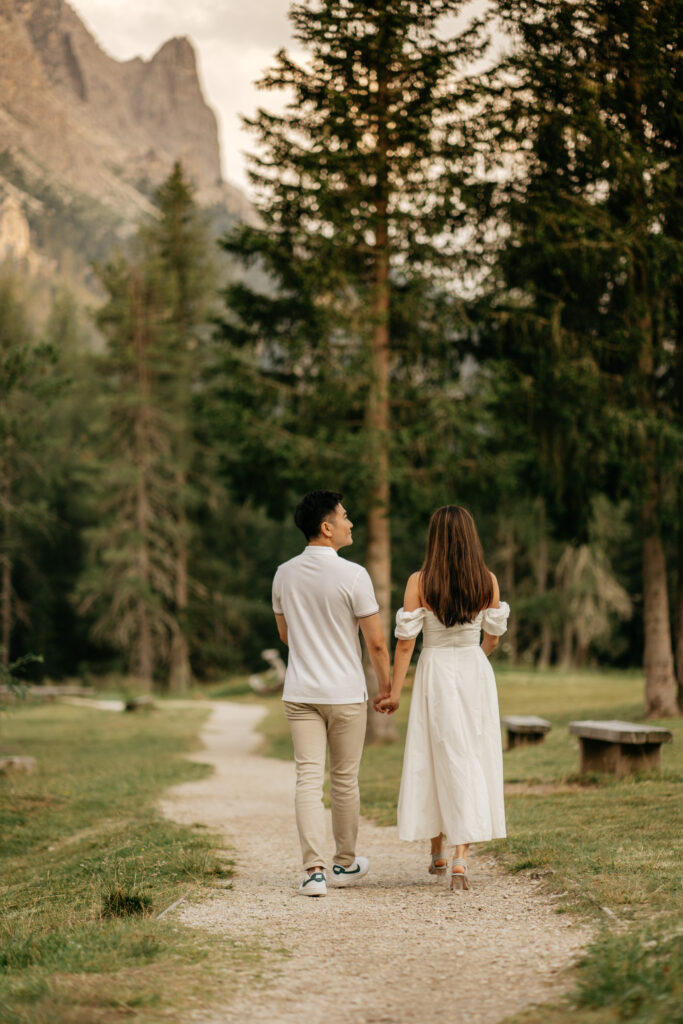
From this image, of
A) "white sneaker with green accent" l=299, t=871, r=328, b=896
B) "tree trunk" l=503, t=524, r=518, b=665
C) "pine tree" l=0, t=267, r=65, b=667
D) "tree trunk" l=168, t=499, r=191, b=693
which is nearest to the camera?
"white sneaker with green accent" l=299, t=871, r=328, b=896

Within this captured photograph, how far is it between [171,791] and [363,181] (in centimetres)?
982

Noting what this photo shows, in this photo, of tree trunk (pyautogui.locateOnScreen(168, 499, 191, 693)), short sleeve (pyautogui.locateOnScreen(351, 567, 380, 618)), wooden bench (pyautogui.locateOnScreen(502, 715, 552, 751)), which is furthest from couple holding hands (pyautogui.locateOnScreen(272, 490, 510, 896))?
tree trunk (pyautogui.locateOnScreen(168, 499, 191, 693))

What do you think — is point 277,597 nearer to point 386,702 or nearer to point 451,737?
point 386,702

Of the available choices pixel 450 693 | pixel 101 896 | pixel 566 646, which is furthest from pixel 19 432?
pixel 566 646

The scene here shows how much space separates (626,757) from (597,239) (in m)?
8.18

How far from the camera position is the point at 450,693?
5.71 metres

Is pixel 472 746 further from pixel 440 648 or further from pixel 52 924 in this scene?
pixel 52 924

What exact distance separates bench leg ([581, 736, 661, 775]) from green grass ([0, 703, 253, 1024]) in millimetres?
4043

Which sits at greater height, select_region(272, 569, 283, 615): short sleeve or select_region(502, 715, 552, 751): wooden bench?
select_region(272, 569, 283, 615): short sleeve

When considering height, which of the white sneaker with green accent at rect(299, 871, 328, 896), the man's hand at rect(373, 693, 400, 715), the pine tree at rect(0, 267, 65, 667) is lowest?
the white sneaker with green accent at rect(299, 871, 328, 896)

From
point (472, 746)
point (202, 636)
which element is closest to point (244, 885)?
point (472, 746)

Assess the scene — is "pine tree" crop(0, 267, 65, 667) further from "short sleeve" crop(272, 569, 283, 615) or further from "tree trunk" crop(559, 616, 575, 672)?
"tree trunk" crop(559, 616, 575, 672)

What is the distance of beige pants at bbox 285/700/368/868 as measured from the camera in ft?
18.6

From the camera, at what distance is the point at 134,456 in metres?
40.2
